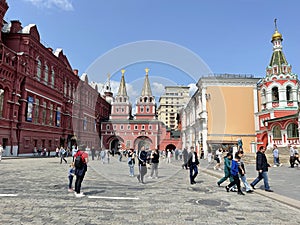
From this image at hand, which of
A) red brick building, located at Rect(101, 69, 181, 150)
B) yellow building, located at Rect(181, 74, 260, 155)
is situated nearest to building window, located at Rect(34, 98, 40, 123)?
yellow building, located at Rect(181, 74, 260, 155)

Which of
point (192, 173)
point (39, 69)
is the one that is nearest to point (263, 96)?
point (192, 173)

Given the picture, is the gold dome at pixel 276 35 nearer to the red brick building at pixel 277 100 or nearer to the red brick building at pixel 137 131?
the red brick building at pixel 277 100

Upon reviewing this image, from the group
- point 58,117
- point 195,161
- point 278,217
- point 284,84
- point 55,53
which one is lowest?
point 278,217

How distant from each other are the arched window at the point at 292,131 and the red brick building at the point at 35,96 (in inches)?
974

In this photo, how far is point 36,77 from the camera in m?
36.2

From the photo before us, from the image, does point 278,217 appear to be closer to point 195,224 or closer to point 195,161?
point 195,224

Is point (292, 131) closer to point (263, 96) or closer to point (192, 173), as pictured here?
point (263, 96)

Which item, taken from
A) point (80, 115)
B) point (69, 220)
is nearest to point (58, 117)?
point (80, 115)

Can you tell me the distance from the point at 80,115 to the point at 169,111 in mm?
74667

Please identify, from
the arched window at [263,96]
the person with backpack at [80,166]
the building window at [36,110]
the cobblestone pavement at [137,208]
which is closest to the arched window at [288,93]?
the arched window at [263,96]

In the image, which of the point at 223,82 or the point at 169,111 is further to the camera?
the point at 169,111

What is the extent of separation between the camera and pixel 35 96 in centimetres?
3619

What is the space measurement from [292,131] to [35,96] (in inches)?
1399

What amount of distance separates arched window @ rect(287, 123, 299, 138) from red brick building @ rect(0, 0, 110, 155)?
2474 cm
